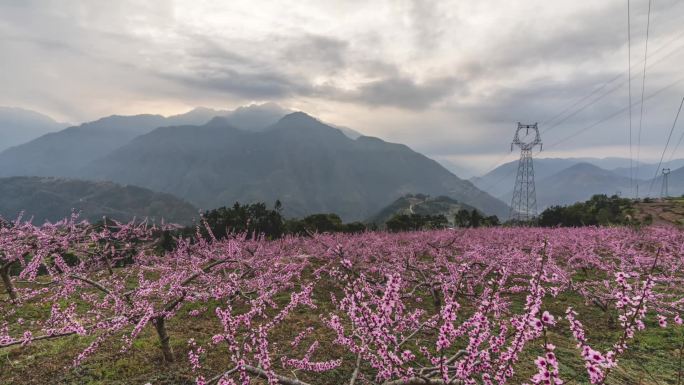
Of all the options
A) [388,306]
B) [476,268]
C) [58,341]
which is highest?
[388,306]

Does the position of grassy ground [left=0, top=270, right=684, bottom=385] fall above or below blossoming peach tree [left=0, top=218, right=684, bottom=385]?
below

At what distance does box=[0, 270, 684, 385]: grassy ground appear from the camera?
7383 millimetres

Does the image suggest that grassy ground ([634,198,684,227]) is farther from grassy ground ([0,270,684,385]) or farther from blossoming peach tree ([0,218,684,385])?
grassy ground ([0,270,684,385])

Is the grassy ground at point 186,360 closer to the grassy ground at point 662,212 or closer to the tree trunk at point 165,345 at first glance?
the tree trunk at point 165,345

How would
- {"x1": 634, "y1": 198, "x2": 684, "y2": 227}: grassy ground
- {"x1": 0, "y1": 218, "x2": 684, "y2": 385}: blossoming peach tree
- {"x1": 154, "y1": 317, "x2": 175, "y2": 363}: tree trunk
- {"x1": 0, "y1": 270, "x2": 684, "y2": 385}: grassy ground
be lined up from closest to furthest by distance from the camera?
{"x1": 0, "y1": 218, "x2": 684, "y2": 385}: blossoming peach tree → {"x1": 0, "y1": 270, "x2": 684, "y2": 385}: grassy ground → {"x1": 154, "y1": 317, "x2": 175, "y2": 363}: tree trunk → {"x1": 634, "y1": 198, "x2": 684, "y2": 227}: grassy ground

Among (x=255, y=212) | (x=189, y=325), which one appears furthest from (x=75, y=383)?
(x=255, y=212)

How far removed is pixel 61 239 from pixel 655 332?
66.9 feet

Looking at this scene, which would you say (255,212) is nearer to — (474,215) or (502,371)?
(474,215)

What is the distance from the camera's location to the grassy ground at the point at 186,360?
738 centimetres

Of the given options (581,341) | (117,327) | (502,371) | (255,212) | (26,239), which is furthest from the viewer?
(255,212)

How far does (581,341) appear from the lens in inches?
111

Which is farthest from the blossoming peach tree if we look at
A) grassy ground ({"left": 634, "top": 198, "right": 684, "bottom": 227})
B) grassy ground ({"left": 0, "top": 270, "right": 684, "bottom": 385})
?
grassy ground ({"left": 634, "top": 198, "right": 684, "bottom": 227})

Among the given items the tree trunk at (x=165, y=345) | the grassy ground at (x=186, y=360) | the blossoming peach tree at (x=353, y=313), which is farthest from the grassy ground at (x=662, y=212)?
the tree trunk at (x=165, y=345)

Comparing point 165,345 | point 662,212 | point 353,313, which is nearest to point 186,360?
point 165,345
